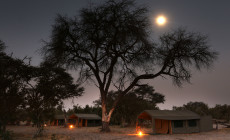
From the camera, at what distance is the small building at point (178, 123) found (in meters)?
23.4

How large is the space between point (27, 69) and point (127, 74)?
39.3ft

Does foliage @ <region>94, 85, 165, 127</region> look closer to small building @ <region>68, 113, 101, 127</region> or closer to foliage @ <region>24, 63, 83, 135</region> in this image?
small building @ <region>68, 113, 101, 127</region>

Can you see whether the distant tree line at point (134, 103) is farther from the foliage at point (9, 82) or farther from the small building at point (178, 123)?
the foliage at point (9, 82)

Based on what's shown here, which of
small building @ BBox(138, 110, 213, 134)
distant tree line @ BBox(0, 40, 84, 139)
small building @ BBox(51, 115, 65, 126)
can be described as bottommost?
small building @ BBox(51, 115, 65, 126)

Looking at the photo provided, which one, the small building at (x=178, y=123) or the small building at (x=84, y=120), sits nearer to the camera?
the small building at (x=178, y=123)

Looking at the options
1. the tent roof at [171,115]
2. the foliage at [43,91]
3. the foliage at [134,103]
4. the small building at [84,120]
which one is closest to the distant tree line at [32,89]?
the foliage at [43,91]

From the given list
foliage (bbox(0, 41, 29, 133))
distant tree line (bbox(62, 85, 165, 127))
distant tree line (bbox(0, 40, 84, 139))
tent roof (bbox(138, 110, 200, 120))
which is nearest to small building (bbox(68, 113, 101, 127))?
distant tree line (bbox(62, 85, 165, 127))

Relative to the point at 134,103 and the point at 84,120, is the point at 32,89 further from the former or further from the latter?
the point at 84,120

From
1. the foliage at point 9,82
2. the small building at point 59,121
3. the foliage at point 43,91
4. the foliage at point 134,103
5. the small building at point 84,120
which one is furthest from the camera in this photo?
the small building at point 59,121

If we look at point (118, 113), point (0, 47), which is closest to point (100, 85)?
point (0, 47)

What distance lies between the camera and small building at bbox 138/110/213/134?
921 inches

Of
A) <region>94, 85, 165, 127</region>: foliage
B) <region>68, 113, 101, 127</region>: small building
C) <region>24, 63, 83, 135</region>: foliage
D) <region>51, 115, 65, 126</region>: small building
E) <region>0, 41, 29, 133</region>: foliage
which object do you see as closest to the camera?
<region>0, 41, 29, 133</region>: foliage

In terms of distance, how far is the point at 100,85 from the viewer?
26.0 m

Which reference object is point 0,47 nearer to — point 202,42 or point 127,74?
point 127,74
